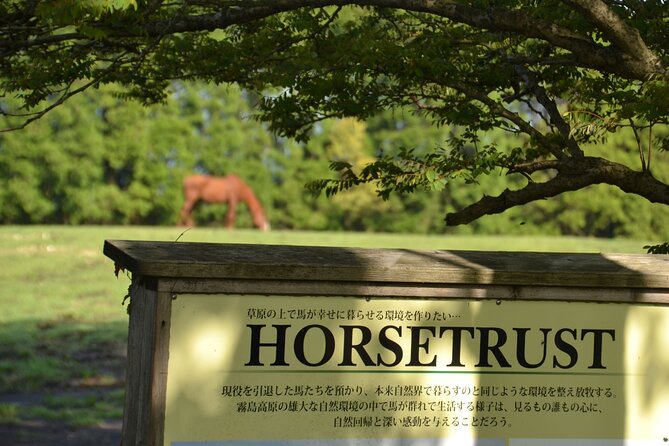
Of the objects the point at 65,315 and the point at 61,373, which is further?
the point at 65,315

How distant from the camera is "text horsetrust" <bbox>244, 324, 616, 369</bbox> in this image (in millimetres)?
4289

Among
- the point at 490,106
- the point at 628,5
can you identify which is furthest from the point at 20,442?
the point at 628,5

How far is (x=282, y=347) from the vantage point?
4289 millimetres

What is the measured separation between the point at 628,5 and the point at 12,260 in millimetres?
18339

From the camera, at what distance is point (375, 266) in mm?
4352

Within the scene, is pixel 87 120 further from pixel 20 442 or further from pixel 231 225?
pixel 20 442

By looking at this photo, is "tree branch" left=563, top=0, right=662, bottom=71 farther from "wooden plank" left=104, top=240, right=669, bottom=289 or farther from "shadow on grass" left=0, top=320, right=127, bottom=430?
"shadow on grass" left=0, top=320, right=127, bottom=430

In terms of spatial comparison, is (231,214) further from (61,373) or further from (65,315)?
(61,373)

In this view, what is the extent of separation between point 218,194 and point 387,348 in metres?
34.0

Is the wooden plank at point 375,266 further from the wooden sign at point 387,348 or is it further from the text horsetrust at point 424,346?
the text horsetrust at point 424,346

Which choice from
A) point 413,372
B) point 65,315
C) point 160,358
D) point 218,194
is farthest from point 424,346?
point 218,194

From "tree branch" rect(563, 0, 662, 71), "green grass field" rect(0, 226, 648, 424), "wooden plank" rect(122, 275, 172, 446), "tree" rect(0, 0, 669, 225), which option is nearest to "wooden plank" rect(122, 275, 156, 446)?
"wooden plank" rect(122, 275, 172, 446)

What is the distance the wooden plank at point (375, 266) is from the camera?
164 inches

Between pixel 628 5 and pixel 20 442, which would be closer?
pixel 628 5
